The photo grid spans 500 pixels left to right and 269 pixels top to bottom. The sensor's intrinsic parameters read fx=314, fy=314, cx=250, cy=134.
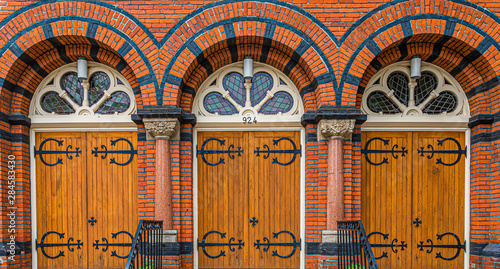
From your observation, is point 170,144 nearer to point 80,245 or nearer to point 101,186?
point 101,186

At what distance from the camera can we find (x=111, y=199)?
5164 millimetres

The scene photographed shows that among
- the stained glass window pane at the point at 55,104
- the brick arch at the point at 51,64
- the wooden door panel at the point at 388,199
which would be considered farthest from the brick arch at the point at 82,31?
the wooden door panel at the point at 388,199

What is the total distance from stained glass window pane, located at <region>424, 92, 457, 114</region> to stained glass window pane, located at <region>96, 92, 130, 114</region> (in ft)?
16.5

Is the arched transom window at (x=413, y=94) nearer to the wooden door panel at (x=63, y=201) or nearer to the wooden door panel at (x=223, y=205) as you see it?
the wooden door panel at (x=223, y=205)

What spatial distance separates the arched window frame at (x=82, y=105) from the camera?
16.9 feet

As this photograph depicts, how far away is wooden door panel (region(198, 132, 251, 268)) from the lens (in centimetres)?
517

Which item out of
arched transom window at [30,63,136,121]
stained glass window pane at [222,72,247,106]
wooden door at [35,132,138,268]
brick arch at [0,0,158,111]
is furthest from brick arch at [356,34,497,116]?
wooden door at [35,132,138,268]

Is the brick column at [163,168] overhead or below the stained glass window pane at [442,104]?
below

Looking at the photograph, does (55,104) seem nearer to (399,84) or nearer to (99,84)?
(99,84)

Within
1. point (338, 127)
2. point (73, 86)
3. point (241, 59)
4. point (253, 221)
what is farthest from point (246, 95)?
point (73, 86)

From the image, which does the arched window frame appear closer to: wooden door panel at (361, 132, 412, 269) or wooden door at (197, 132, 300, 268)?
wooden door at (197, 132, 300, 268)

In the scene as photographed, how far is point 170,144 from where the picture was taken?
4867 mm

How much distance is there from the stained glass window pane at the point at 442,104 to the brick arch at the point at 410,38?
2.26 feet

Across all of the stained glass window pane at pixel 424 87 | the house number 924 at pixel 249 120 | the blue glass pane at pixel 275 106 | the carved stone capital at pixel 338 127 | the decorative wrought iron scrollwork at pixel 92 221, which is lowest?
the decorative wrought iron scrollwork at pixel 92 221
